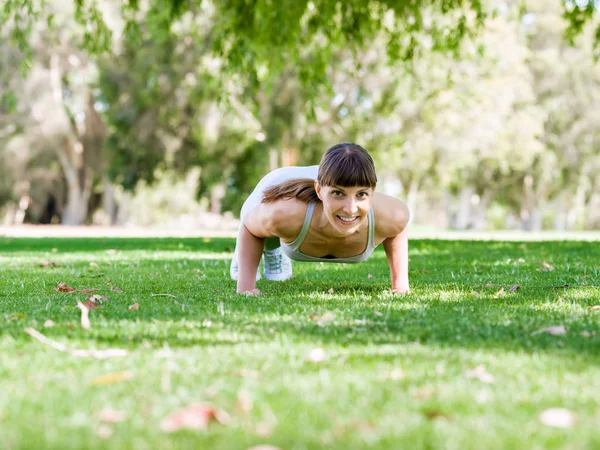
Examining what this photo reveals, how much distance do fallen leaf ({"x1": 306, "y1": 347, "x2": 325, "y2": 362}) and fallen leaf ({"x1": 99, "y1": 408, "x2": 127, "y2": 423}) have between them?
0.94m

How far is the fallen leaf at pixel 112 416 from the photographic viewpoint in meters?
2.22

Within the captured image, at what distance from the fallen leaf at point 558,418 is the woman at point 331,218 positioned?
2.63 metres

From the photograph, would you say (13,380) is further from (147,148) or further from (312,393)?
(147,148)

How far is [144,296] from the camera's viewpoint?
17.5 feet

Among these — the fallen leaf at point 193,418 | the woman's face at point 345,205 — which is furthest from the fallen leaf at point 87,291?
the fallen leaf at point 193,418

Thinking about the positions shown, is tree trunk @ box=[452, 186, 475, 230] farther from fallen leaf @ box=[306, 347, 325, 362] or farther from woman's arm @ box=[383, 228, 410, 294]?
fallen leaf @ box=[306, 347, 325, 362]

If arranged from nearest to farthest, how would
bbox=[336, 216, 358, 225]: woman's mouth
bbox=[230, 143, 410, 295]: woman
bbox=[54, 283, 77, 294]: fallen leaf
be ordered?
bbox=[230, 143, 410, 295]: woman
bbox=[336, 216, 358, 225]: woman's mouth
bbox=[54, 283, 77, 294]: fallen leaf

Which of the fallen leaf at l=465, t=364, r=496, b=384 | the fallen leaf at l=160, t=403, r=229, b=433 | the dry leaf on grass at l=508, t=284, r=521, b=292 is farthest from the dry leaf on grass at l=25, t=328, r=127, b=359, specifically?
the dry leaf on grass at l=508, t=284, r=521, b=292

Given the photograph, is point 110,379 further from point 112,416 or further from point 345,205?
point 345,205

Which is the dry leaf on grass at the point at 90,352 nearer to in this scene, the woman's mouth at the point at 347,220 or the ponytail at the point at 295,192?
the woman's mouth at the point at 347,220

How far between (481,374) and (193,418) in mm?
1159

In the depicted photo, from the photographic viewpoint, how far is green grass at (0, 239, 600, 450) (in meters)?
2.09

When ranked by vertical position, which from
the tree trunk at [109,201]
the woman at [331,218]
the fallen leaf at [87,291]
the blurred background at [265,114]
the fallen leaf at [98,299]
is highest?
the blurred background at [265,114]

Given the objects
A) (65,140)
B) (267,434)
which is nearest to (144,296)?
(267,434)
